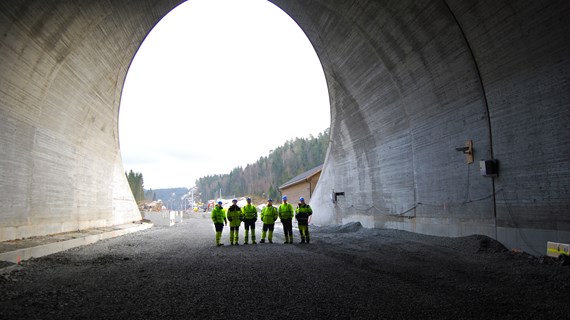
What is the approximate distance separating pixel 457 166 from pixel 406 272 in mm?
5579

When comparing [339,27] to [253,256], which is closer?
[253,256]

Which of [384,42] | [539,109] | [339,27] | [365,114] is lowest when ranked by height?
[539,109]

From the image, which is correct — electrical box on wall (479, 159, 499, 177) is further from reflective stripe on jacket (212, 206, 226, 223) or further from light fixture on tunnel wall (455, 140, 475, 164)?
reflective stripe on jacket (212, 206, 226, 223)

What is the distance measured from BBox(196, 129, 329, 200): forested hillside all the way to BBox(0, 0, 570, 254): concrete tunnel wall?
3357 inches

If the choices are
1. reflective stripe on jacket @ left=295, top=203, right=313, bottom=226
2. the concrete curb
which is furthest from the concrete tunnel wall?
reflective stripe on jacket @ left=295, top=203, right=313, bottom=226

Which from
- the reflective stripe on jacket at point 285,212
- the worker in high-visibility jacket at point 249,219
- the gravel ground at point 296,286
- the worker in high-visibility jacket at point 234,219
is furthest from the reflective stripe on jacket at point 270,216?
the gravel ground at point 296,286

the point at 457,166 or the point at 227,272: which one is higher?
the point at 457,166

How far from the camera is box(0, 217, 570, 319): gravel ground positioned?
14.5ft

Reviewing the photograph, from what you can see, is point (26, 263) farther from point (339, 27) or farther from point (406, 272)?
point (339, 27)

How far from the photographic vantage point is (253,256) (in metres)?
9.48

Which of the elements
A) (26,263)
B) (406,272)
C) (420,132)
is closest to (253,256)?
(406,272)

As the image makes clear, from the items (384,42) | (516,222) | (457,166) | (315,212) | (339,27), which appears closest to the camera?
(516,222)

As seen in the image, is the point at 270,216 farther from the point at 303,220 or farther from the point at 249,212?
the point at 303,220

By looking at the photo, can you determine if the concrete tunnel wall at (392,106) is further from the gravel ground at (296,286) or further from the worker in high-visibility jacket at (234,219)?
the worker in high-visibility jacket at (234,219)
